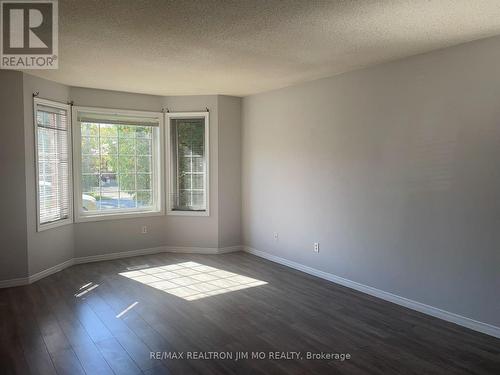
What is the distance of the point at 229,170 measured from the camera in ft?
20.0

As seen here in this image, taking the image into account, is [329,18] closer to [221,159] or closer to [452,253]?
[452,253]

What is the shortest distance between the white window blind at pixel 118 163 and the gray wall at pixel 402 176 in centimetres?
192

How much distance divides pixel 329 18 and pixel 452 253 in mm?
2277

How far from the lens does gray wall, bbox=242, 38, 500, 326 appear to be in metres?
3.27

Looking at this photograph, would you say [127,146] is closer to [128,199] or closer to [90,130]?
[90,130]

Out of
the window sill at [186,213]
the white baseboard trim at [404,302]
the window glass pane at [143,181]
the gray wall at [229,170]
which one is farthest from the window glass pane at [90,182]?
the white baseboard trim at [404,302]

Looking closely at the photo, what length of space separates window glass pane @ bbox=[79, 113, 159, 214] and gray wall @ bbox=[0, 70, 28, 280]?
3.49 feet

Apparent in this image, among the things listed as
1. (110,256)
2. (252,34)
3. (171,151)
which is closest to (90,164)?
(171,151)

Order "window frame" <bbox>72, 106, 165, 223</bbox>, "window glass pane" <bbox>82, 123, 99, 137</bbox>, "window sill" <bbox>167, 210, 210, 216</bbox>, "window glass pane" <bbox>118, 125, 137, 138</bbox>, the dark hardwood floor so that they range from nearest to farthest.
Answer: the dark hardwood floor
"window frame" <bbox>72, 106, 165, 223</bbox>
"window glass pane" <bbox>82, 123, 99, 137</bbox>
"window glass pane" <bbox>118, 125, 137, 138</bbox>
"window sill" <bbox>167, 210, 210, 216</bbox>

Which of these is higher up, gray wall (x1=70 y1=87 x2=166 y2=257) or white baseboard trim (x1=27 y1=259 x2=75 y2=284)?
gray wall (x1=70 y1=87 x2=166 y2=257)

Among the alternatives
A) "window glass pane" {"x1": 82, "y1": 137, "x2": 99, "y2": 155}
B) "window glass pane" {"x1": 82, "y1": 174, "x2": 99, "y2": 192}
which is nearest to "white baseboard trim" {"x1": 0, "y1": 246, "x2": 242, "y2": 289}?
"window glass pane" {"x1": 82, "y1": 174, "x2": 99, "y2": 192}

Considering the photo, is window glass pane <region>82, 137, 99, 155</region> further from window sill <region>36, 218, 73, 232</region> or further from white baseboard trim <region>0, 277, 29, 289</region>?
white baseboard trim <region>0, 277, 29, 289</region>

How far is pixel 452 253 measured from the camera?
3.49 meters

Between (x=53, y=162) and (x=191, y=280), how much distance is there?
2.32 m
